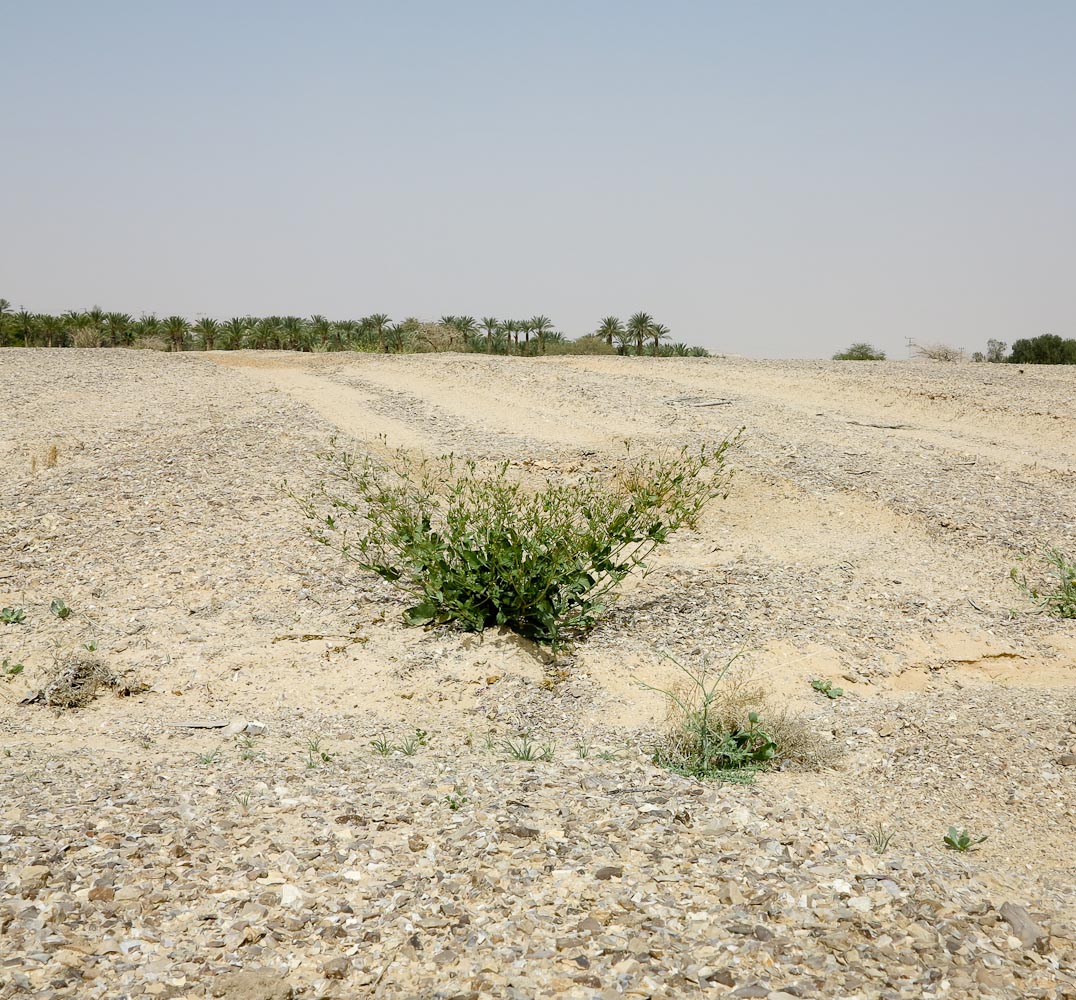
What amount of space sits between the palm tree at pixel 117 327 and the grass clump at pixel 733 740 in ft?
96.4

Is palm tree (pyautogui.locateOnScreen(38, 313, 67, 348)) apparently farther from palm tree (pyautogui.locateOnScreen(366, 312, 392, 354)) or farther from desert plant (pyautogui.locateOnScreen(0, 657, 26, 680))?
desert plant (pyautogui.locateOnScreen(0, 657, 26, 680))

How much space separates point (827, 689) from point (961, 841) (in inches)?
70.9

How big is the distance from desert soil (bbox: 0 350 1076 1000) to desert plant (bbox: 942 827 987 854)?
6 cm

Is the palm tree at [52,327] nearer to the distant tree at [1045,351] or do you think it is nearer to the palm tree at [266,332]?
the palm tree at [266,332]

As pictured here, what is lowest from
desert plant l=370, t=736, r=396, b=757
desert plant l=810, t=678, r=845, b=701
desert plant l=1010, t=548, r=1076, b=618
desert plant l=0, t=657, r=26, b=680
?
desert plant l=0, t=657, r=26, b=680

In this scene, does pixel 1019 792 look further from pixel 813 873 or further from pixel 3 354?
pixel 3 354

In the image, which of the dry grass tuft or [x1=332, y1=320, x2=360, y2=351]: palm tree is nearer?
the dry grass tuft

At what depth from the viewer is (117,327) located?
29.6m

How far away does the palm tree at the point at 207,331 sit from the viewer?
2900cm

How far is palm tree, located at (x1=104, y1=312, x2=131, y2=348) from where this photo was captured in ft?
96.6

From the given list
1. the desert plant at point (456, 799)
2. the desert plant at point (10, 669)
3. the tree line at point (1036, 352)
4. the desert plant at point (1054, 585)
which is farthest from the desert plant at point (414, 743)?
the tree line at point (1036, 352)

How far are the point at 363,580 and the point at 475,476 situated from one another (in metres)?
2.62

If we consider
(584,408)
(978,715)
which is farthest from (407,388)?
(978,715)

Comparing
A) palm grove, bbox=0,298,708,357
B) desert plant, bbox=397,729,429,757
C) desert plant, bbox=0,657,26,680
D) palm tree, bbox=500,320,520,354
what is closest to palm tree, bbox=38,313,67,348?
palm grove, bbox=0,298,708,357
